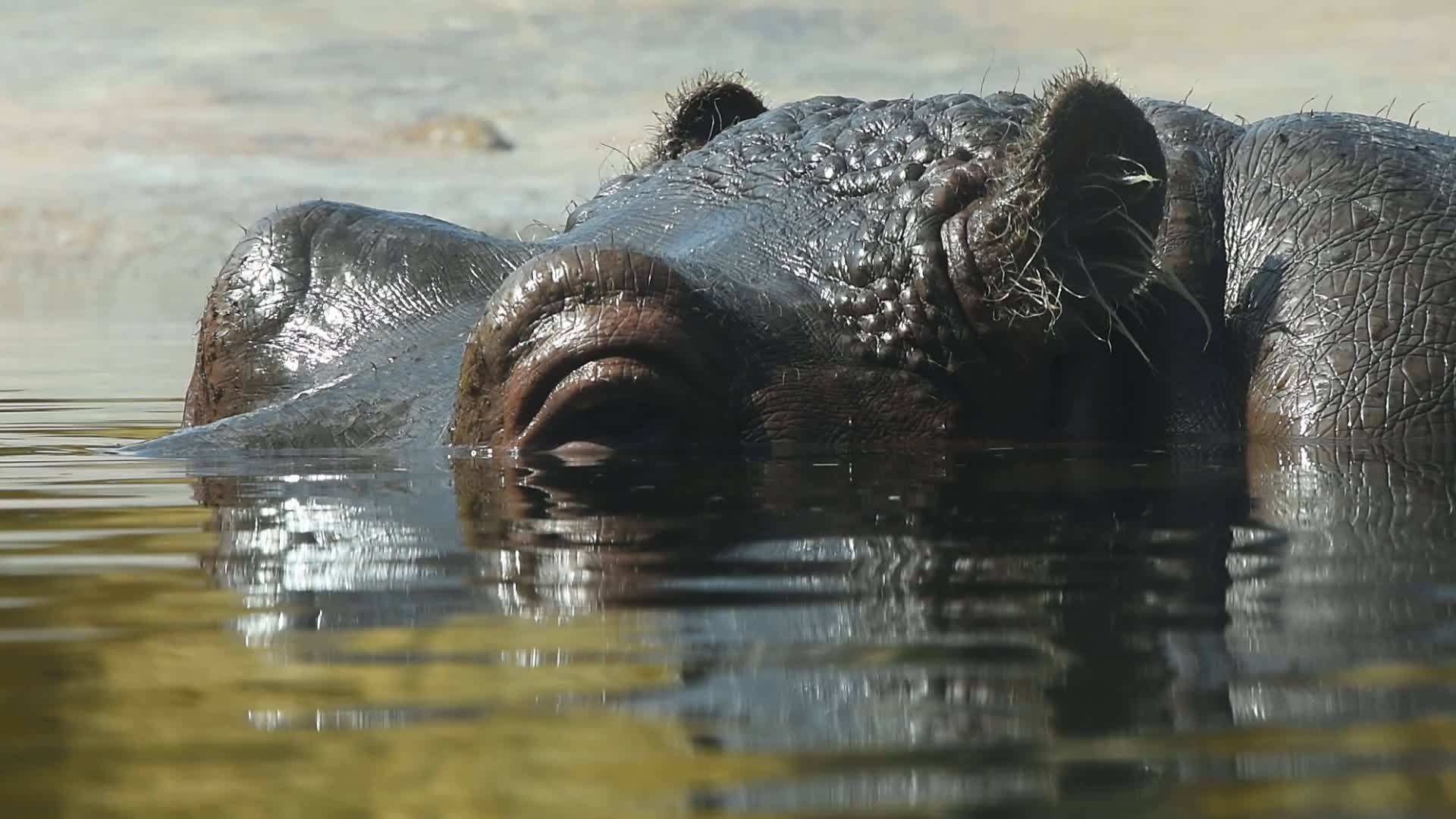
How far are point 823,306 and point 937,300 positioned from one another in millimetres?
275

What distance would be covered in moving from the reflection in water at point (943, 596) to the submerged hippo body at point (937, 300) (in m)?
0.18

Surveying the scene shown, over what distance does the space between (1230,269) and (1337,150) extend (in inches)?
15.8

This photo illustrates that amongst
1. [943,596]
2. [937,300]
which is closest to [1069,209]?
[937,300]

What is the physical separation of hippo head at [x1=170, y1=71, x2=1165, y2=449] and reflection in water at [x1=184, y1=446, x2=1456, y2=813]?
0.16m

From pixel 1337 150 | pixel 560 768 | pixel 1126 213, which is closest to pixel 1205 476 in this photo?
pixel 1126 213

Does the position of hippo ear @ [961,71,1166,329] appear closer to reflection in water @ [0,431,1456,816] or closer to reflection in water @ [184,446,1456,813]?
reflection in water @ [184,446,1456,813]

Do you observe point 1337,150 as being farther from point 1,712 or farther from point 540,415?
point 1,712

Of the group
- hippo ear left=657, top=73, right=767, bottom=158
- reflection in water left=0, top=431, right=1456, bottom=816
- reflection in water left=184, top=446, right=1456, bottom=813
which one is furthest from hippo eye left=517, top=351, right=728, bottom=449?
hippo ear left=657, top=73, right=767, bottom=158

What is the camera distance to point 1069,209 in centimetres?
411

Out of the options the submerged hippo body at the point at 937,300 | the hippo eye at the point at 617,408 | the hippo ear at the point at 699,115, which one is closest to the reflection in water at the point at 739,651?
the hippo eye at the point at 617,408

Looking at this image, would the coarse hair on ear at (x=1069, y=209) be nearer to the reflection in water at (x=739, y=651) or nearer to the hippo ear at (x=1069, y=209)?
the hippo ear at (x=1069, y=209)

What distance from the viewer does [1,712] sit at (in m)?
1.81

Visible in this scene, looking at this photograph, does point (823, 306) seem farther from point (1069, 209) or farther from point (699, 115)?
point (699, 115)

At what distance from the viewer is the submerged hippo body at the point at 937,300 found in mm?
A: 4051
